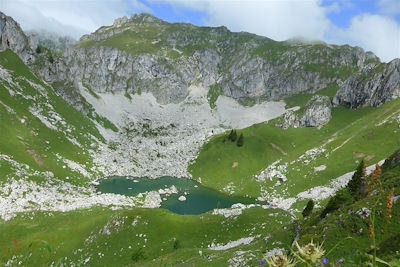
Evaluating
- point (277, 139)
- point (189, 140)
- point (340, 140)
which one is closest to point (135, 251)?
point (340, 140)

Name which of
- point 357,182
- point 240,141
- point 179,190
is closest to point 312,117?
point 240,141

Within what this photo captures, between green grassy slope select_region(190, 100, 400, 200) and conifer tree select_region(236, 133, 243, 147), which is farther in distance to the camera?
conifer tree select_region(236, 133, 243, 147)

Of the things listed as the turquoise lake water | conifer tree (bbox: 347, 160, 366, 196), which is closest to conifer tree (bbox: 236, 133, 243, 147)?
the turquoise lake water

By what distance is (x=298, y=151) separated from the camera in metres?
154

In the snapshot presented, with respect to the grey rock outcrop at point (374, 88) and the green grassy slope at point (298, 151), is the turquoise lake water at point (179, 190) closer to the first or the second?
the green grassy slope at point (298, 151)

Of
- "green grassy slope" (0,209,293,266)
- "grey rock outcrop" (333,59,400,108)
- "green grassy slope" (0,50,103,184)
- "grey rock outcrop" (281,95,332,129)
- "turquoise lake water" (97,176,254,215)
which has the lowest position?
"turquoise lake water" (97,176,254,215)

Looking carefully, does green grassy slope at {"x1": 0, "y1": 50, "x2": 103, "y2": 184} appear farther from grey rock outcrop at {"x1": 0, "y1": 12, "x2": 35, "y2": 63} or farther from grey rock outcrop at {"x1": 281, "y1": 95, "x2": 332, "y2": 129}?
grey rock outcrop at {"x1": 281, "y1": 95, "x2": 332, "y2": 129}

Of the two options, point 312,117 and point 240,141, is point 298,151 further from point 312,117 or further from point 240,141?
point 312,117

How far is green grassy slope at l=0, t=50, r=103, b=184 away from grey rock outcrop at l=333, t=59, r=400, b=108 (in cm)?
→ 11746

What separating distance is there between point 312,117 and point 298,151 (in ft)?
117

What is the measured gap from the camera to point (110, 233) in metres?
68.8

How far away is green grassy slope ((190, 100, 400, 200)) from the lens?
129 meters

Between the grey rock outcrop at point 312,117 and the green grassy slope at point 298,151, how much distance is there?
3850 millimetres

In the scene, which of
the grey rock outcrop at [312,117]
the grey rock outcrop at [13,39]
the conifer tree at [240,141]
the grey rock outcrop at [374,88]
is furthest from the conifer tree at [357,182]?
the grey rock outcrop at [13,39]
